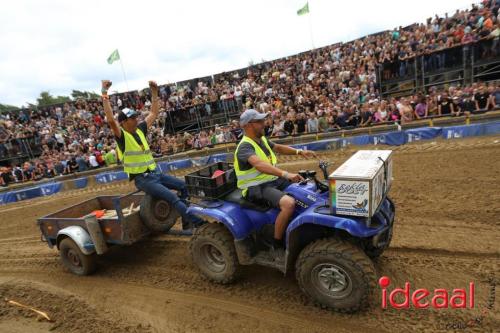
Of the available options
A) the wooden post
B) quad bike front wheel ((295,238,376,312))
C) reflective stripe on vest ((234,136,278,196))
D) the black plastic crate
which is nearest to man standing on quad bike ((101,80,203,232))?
the black plastic crate

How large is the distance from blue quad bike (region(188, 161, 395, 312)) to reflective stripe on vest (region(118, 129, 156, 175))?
1.25 meters

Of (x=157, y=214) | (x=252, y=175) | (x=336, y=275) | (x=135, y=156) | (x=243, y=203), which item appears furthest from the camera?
(x=157, y=214)

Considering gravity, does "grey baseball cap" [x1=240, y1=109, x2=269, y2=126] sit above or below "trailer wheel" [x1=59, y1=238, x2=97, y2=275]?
above

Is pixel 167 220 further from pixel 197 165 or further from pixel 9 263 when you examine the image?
pixel 197 165

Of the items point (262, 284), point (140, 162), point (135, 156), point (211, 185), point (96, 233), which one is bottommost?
point (262, 284)

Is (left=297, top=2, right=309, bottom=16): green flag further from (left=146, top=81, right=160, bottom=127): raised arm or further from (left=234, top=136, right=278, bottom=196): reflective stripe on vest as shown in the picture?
(left=234, top=136, right=278, bottom=196): reflective stripe on vest

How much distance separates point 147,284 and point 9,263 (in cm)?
367

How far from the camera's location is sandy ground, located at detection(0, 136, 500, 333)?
138 inches

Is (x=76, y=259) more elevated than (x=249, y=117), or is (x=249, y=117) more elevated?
(x=249, y=117)

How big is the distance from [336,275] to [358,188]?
1.02m

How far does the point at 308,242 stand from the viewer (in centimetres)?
379

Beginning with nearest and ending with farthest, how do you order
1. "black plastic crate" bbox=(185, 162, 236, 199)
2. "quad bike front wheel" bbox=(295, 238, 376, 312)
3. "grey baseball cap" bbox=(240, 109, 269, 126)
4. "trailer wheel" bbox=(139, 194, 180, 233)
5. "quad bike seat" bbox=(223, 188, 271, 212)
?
"quad bike front wheel" bbox=(295, 238, 376, 312) → "grey baseball cap" bbox=(240, 109, 269, 126) → "quad bike seat" bbox=(223, 188, 271, 212) → "black plastic crate" bbox=(185, 162, 236, 199) → "trailer wheel" bbox=(139, 194, 180, 233)

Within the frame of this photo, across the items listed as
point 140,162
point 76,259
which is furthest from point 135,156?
point 76,259

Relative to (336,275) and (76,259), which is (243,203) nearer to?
(336,275)
